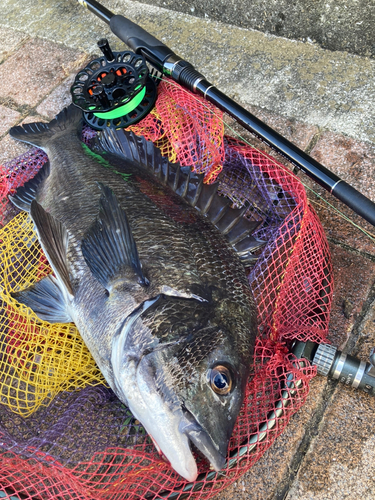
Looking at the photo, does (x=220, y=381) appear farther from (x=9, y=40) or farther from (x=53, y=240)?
(x=9, y=40)

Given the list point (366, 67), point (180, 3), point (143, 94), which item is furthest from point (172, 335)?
point (180, 3)

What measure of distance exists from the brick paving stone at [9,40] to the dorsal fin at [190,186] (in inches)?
96.0

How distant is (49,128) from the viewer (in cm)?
309

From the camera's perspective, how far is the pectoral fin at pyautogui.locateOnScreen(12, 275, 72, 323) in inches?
88.9

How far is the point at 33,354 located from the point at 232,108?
1800mm

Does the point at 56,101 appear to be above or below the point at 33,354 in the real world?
above

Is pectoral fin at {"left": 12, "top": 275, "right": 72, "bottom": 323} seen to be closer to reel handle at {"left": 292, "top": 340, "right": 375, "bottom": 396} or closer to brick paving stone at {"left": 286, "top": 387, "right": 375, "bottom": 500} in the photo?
reel handle at {"left": 292, "top": 340, "right": 375, "bottom": 396}

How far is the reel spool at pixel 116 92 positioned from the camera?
2.81m

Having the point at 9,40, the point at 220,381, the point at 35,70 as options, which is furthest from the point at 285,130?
the point at 9,40

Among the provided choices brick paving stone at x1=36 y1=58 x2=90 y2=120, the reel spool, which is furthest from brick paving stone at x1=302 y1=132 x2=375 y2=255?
brick paving stone at x1=36 y1=58 x2=90 y2=120

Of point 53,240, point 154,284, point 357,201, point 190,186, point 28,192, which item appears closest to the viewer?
point 154,284

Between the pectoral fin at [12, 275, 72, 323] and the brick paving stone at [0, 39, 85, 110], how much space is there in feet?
7.28

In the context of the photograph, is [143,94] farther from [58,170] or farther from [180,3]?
[180,3]

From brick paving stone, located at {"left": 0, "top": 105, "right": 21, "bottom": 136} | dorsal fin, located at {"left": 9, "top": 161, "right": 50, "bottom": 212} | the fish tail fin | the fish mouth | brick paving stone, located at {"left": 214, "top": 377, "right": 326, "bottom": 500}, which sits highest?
the fish tail fin
